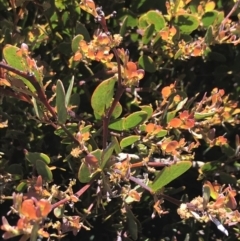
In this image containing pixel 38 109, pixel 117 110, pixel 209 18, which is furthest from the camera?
pixel 209 18

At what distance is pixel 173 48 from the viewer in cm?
148

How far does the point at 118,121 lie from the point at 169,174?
18 centimetres

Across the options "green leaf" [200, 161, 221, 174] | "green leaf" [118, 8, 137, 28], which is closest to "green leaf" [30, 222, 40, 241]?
"green leaf" [200, 161, 221, 174]

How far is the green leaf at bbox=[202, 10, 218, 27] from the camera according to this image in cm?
154

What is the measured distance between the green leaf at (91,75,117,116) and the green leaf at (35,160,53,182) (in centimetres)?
17

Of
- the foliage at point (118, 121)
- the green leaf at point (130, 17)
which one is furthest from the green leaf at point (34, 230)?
the green leaf at point (130, 17)

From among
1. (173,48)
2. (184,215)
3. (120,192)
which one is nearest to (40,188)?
(120,192)

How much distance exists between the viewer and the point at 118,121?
1.32 m

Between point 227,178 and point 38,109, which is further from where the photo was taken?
point 227,178

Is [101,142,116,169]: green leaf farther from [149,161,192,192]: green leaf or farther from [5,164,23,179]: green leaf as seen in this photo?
[5,164,23,179]: green leaf

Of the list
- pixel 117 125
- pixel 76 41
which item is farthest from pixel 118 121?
pixel 76 41

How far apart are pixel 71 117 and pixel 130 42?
413 millimetres

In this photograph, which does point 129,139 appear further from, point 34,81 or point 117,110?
point 34,81

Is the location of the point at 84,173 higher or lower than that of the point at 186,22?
lower
